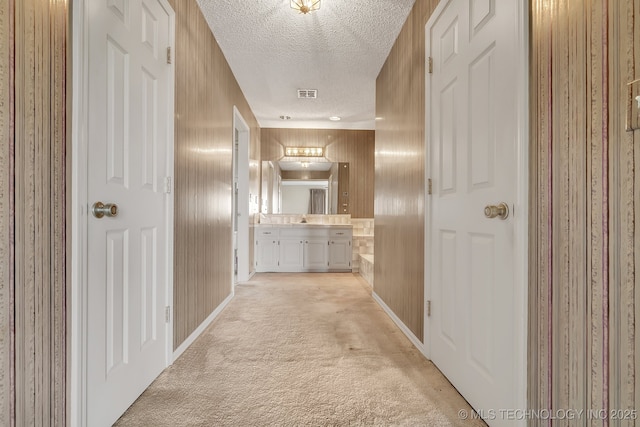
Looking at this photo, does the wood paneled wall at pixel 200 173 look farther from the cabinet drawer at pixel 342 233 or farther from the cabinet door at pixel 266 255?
the cabinet drawer at pixel 342 233

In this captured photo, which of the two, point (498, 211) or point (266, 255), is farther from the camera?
point (266, 255)

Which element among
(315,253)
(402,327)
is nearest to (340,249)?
(315,253)

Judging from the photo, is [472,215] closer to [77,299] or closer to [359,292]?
[77,299]

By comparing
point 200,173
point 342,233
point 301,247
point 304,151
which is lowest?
point 301,247

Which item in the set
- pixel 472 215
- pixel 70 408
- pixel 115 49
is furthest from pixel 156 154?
pixel 472 215

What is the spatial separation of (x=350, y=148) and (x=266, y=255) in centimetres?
228

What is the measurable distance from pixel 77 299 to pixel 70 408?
37 centimetres

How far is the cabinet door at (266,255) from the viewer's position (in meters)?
5.19

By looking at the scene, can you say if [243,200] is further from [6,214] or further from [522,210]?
[522,210]

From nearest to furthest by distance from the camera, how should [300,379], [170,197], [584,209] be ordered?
[584,209], [300,379], [170,197]

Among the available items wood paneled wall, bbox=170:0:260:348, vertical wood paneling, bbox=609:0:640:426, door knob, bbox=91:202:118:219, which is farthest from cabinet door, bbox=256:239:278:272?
vertical wood paneling, bbox=609:0:640:426

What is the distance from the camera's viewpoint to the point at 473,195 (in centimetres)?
150

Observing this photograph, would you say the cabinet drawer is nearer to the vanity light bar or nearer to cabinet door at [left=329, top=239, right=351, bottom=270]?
cabinet door at [left=329, top=239, right=351, bottom=270]

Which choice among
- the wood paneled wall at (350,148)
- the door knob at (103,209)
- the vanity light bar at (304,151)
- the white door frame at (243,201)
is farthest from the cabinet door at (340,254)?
the door knob at (103,209)
